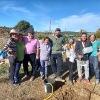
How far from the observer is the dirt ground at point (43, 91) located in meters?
4.77

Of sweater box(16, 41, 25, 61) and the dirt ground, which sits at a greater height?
sweater box(16, 41, 25, 61)

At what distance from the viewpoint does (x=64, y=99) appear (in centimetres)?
481

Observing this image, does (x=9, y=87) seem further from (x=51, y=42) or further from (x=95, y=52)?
(x=95, y=52)

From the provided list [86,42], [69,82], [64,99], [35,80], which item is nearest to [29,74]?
[35,80]

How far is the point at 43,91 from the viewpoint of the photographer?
5.11 meters

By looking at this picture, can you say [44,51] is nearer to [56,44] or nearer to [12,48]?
[56,44]

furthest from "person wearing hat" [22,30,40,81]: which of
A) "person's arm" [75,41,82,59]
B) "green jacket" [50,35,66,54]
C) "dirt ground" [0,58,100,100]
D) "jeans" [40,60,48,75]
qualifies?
"person's arm" [75,41,82,59]

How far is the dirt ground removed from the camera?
4773mm

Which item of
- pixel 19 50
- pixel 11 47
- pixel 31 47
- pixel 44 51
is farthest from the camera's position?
pixel 44 51

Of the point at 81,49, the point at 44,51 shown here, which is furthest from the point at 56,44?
the point at 81,49

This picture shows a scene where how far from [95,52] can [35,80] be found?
224 centimetres

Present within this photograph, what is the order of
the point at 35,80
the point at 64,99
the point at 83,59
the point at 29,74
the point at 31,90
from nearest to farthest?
1. the point at 64,99
2. the point at 31,90
3. the point at 83,59
4. the point at 35,80
5. the point at 29,74

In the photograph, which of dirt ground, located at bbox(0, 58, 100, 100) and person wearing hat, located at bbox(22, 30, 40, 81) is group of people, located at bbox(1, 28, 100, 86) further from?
dirt ground, located at bbox(0, 58, 100, 100)

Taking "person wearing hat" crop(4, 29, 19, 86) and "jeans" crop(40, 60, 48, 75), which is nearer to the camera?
"person wearing hat" crop(4, 29, 19, 86)
